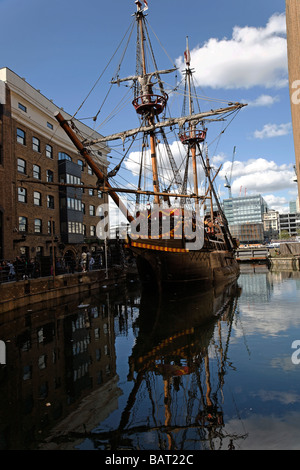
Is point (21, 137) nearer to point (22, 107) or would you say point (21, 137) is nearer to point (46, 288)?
point (22, 107)

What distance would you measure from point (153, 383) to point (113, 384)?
859 mm

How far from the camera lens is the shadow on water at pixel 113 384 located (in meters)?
4.52

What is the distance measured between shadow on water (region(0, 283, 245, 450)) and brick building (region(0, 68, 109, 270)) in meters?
11.5

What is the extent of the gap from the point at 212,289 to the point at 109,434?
19.3 m

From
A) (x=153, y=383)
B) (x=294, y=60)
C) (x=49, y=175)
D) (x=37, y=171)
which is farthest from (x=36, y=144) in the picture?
(x=294, y=60)

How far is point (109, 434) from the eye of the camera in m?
4.56

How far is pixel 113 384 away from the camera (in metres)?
6.60

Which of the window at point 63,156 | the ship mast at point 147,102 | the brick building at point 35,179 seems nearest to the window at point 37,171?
the brick building at point 35,179

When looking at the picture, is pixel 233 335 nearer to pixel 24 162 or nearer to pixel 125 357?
pixel 125 357

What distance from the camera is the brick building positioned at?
1003 inches

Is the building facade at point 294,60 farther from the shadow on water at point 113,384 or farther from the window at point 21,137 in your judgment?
the window at point 21,137

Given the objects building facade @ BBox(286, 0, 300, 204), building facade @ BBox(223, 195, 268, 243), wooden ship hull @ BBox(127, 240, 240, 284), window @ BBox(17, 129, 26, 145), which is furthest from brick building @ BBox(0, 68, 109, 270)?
building facade @ BBox(223, 195, 268, 243)

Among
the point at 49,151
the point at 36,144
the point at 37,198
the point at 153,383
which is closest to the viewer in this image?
the point at 153,383

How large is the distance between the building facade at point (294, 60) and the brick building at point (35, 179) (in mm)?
17447
